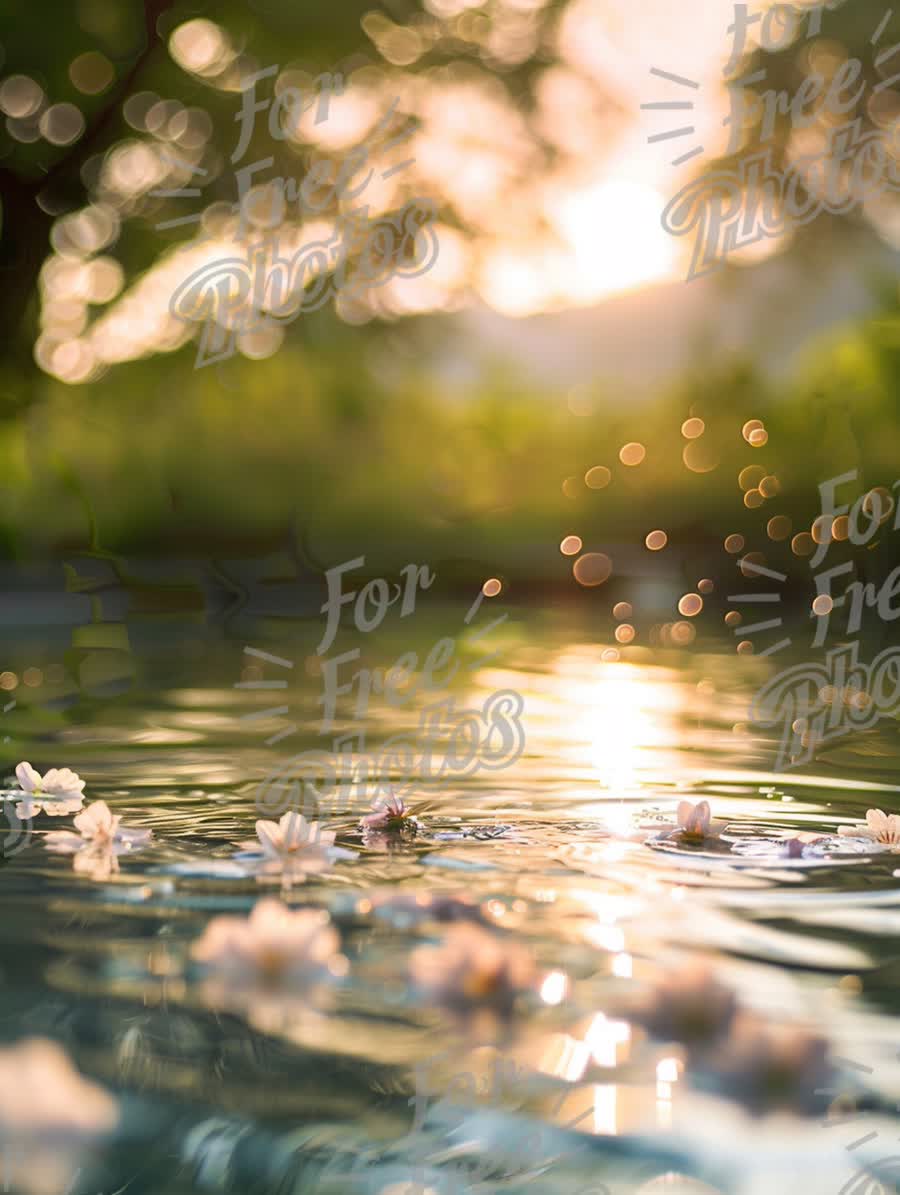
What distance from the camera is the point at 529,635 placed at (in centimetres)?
1024

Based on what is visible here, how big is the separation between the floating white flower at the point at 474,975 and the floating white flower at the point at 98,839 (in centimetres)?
93

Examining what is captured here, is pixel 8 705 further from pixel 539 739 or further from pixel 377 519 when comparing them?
pixel 377 519

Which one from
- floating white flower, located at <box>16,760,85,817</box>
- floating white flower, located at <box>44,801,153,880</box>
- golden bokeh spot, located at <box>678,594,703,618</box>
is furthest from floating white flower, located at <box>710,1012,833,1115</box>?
golden bokeh spot, located at <box>678,594,703,618</box>

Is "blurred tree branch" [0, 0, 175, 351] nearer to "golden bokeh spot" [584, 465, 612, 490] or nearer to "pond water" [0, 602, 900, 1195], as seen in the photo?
"golden bokeh spot" [584, 465, 612, 490]

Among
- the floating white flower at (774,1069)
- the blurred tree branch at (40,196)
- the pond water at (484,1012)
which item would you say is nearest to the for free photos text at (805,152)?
the blurred tree branch at (40,196)

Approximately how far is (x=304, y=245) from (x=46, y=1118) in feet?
41.2

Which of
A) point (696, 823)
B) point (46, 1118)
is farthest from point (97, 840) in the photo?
point (46, 1118)

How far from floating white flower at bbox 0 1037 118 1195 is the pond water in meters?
0.01

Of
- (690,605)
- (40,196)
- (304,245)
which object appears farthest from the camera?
(690,605)

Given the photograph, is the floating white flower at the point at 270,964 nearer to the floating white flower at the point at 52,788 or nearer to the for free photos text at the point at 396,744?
the for free photos text at the point at 396,744

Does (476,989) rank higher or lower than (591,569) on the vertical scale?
lower

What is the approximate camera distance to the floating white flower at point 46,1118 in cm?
126

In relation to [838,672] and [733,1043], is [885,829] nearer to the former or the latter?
[733,1043]

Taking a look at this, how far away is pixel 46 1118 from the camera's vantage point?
1362mm
